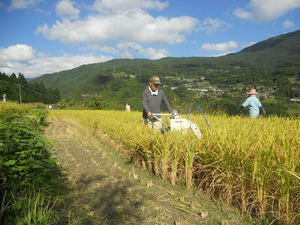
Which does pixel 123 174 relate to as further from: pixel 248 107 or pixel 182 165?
pixel 248 107

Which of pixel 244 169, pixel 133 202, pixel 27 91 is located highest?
pixel 27 91

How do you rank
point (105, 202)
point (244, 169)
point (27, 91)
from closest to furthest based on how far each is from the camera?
1. point (244, 169)
2. point (105, 202)
3. point (27, 91)

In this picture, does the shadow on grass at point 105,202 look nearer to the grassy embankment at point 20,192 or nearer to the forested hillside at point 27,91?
the grassy embankment at point 20,192

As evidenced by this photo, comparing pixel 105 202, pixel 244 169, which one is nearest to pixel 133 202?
pixel 105 202

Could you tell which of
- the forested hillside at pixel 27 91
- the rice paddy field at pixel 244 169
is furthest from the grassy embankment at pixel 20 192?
the forested hillside at pixel 27 91

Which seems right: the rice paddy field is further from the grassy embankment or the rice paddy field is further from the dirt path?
the grassy embankment

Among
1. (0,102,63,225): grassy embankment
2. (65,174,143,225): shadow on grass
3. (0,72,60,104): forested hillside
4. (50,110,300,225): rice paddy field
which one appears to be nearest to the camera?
(0,102,63,225): grassy embankment

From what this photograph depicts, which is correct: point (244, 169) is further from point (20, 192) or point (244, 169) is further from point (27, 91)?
point (27, 91)

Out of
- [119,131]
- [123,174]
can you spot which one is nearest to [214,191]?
[123,174]

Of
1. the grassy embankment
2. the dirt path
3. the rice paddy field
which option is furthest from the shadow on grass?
the rice paddy field

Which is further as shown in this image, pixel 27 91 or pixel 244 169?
pixel 27 91

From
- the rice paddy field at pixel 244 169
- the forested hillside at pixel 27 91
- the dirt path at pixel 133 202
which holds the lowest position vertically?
the dirt path at pixel 133 202

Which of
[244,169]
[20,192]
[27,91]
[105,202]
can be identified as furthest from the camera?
[27,91]

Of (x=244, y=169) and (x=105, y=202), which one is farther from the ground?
(x=244, y=169)
